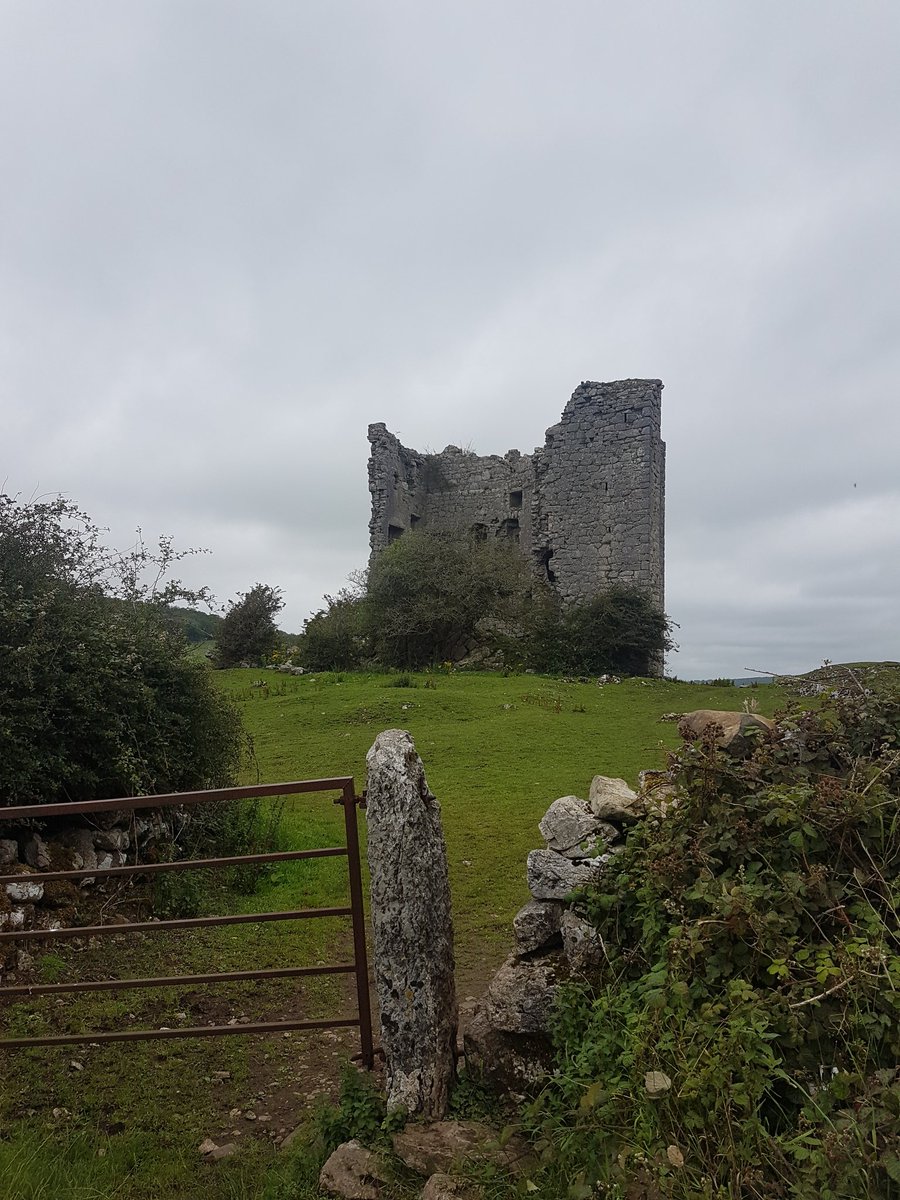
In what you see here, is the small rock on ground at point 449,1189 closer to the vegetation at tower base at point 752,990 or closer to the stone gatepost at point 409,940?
the vegetation at tower base at point 752,990

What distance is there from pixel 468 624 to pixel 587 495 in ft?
25.0

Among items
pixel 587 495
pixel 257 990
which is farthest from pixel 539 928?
pixel 587 495

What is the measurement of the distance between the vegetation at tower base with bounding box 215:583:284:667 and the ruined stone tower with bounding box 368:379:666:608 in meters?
6.64

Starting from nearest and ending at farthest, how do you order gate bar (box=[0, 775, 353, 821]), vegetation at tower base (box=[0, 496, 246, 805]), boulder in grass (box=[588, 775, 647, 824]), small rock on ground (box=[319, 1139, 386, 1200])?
small rock on ground (box=[319, 1139, 386, 1200]) < gate bar (box=[0, 775, 353, 821]) < boulder in grass (box=[588, 775, 647, 824]) < vegetation at tower base (box=[0, 496, 246, 805])

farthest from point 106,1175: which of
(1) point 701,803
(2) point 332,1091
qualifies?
(1) point 701,803

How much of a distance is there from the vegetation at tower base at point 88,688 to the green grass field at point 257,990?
4.73 feet

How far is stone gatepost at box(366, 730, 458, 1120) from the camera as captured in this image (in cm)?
380

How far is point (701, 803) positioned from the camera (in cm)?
392

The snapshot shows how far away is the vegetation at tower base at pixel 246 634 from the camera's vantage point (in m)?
26.9

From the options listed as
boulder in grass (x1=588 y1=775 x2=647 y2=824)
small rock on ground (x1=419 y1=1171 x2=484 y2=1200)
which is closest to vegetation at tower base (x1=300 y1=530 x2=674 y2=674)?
boulder in grass (x1=588 y1=775 x2=647 y2=824)

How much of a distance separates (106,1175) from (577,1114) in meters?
2.22

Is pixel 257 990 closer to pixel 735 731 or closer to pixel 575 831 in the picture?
pixel 575 831

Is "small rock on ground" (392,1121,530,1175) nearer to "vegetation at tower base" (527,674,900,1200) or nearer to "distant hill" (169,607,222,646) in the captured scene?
"vegetation at tower base" (527,674,900,1200)

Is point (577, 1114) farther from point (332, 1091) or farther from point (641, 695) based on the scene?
point (641, 695)
